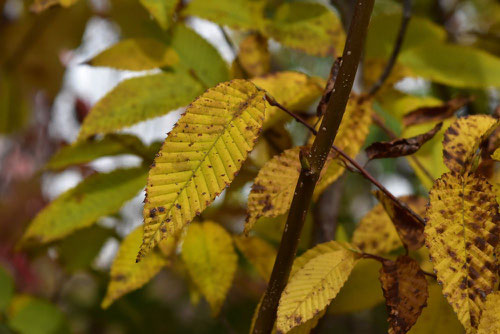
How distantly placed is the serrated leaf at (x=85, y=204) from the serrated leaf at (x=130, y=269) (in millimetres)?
43

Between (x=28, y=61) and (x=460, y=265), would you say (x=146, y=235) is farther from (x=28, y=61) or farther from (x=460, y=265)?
(x=28, y=61)

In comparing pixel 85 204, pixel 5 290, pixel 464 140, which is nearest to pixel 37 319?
pixel 5 290

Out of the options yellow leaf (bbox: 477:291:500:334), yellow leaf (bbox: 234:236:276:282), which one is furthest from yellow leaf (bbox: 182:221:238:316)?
yellow leaf (bbox: 477:291:500:334)

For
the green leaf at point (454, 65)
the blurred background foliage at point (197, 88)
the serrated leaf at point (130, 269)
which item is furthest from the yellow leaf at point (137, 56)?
the green leaf at point (454, 65)

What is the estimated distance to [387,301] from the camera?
0.29 m

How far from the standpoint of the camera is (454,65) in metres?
0.52

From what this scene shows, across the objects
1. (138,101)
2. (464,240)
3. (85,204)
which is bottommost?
(85,204)

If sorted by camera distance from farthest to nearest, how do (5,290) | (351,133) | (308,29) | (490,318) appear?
(5,290) < (308,29) < (351,133) < (490,318)

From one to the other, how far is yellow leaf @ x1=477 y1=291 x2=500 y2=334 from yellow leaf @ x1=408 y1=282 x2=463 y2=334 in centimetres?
9

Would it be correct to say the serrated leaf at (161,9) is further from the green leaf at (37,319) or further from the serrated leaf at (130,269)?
the green leaf at (37,319)

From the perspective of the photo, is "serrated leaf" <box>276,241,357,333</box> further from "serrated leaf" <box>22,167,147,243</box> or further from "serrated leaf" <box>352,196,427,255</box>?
"serrated leaf" <box>22,167,147,243</box>

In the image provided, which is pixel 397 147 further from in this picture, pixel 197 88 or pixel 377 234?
pixel 197 88

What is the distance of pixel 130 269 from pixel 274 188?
191 millimetres

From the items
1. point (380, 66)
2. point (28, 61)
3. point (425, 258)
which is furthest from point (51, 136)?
point (425, 258)
